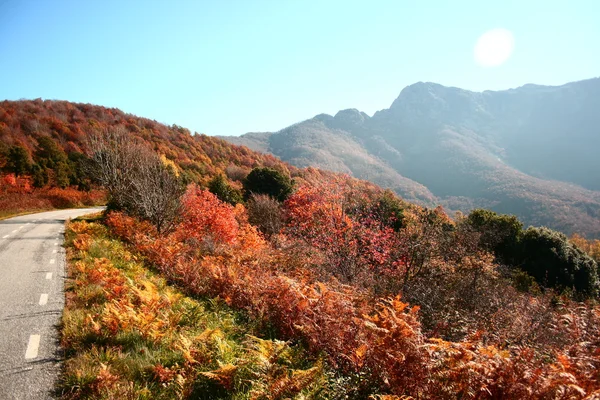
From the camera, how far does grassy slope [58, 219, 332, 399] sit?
12.9 feet

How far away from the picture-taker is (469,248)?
15625 mm

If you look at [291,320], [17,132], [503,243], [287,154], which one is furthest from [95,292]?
[287,154]

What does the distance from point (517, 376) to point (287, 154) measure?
533 ft

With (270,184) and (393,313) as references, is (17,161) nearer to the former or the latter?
(270,184)

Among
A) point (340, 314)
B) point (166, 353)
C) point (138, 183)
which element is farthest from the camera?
point (138, 183)

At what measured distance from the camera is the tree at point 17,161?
2977 centimetres

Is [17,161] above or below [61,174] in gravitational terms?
above

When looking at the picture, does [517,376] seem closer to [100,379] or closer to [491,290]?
[100,379]

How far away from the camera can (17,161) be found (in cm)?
2989

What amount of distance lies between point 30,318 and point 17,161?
32681 millimetres

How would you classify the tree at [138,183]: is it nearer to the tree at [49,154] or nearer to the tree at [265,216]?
the tree at [265,216]

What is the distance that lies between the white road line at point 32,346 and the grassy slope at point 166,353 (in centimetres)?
33

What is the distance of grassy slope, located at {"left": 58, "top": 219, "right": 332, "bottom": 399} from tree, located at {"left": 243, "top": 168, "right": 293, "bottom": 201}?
2775 cm

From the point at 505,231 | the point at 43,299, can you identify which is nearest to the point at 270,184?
the point at 505,231
